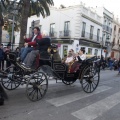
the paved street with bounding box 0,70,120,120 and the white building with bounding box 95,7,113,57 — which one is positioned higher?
the white building with bounding box 95,7,113,57

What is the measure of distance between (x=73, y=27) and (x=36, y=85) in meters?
24.3

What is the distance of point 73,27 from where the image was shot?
29.4 metres

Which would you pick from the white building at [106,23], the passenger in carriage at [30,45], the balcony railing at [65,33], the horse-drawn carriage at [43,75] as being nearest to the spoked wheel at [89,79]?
the horse-drawn carriage at [43,75]

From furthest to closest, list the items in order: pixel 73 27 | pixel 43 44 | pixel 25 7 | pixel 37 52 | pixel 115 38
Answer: pixel 115 38 → pixel 73 27 → pixel 25 7 → pixel 43 44 → pixel 37 52

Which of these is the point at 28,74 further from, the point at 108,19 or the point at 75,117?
the point at 108,19

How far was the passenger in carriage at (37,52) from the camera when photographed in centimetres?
589

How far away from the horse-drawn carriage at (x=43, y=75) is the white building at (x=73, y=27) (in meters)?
20.5

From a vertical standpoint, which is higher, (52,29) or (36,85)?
(52,29)

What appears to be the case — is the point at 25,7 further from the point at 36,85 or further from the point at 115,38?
the point at 115,38

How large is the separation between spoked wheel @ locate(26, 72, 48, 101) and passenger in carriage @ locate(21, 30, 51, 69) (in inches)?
14.6

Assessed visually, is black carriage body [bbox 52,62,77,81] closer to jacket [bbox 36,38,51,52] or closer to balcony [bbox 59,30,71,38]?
jacket [bbox 36,38,51,52]

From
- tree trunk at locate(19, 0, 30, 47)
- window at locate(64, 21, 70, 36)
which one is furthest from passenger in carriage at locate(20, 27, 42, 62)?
window at locate(64, 21, 70, 36)

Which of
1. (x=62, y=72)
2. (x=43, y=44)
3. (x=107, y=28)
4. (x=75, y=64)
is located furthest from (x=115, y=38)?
(x=43, y=44)

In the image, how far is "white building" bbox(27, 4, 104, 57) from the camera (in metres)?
29.2
